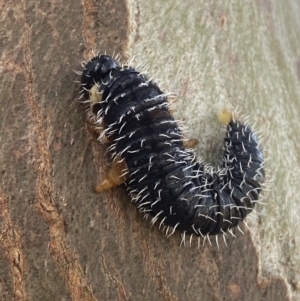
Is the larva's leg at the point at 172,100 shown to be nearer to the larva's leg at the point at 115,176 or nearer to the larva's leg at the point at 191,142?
the larva's leg at the point at 191,142

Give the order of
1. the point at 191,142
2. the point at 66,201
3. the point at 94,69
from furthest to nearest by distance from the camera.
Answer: the point at 191,142 < the point at 94,69 < the point at 66,201

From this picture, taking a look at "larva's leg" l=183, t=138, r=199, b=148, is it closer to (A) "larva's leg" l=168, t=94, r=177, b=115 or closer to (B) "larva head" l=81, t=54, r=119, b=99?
(A) "larva's leg" l=168, t=94, r=177, b=115

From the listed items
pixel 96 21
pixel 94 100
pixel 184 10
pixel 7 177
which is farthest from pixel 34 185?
pixel 184 10

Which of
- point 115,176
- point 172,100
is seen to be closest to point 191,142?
point 172,100

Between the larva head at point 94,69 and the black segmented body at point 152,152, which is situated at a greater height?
the larva head at point 94,69

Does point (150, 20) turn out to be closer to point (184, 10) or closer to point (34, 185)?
point (184, 10)

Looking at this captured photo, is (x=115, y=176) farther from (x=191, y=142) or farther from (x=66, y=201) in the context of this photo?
(x=191, y=142)

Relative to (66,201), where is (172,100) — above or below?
above

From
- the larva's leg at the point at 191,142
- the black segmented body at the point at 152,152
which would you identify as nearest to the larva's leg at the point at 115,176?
the black segmented body at the point at 152,152
